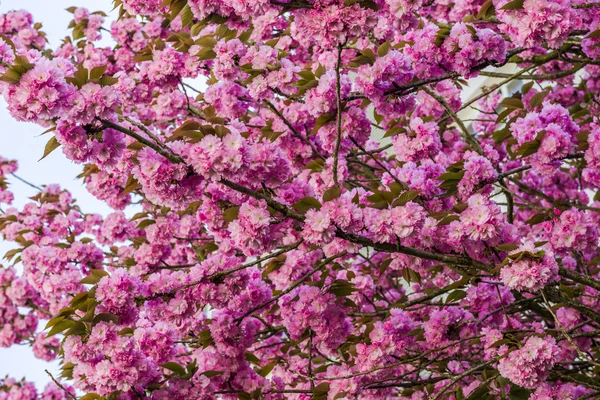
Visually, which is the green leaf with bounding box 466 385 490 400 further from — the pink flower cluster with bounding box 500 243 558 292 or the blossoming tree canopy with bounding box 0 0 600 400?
the pink flower cluster with bounding box 500 243 558 292

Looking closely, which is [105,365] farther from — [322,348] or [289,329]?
[322,348]

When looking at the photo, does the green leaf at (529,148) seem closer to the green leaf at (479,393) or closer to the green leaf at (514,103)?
the green leaf at (514,103)

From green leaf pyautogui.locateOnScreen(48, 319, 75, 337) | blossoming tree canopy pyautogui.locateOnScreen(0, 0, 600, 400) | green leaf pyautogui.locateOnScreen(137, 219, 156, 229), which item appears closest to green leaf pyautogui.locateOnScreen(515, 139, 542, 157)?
blossoming tree canopy pyautogui.locateOnScreen(0, 0, 600, 400)

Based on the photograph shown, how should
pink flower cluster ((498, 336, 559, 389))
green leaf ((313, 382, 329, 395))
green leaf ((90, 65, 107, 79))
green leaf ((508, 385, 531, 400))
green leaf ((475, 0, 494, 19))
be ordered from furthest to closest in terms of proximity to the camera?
green leaf ((313, 382, 329, 395)) → green leaf ((508, 385, 531, 400)) → green leaf ((475, 0, 494, 19)) → pink flower cluster ((498, 336, 559, 389)) → green leaf ((90, 65, 107, 79))

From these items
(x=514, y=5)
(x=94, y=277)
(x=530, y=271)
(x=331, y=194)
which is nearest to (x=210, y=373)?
(x=94, y=277)

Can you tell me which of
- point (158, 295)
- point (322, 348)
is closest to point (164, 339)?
point (158, 295)

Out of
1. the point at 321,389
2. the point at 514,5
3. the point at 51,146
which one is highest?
the point at 51,146

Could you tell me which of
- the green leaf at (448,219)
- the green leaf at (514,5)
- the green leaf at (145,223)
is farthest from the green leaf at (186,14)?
the green leaf at (145,223)

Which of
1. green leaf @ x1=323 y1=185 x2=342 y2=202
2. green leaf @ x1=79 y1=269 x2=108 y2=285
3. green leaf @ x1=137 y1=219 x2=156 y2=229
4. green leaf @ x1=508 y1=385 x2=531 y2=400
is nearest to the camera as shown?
green leaf @ x1=323 y1=185 x2=342 y2=202

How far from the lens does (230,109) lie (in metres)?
4.23

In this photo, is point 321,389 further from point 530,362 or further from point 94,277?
point 94,277

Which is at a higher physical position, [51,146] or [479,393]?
[51,146]

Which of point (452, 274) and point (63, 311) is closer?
point (63, 311)

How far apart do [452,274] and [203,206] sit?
72.5 inches
